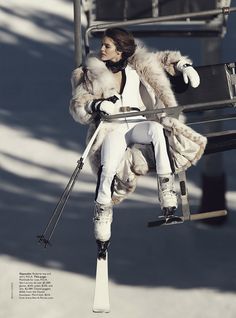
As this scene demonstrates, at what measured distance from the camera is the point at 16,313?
64.3 feet

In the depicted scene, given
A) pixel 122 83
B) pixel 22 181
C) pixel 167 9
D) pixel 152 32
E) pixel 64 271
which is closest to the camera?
pixel 122 83

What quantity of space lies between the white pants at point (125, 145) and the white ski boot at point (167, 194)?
2.6 inches

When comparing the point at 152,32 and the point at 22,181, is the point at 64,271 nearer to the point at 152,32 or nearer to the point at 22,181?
the point at 22,181

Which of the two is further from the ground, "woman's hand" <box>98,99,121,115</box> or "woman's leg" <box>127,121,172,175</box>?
"woman's hand" <box>98,99,121,115</box>

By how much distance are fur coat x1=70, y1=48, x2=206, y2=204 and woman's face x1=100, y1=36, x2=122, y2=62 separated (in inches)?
3.0

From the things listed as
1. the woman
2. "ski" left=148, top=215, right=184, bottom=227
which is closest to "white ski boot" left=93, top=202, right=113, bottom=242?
the woman

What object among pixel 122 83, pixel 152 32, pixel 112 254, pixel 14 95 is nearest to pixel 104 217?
pixel 122 83

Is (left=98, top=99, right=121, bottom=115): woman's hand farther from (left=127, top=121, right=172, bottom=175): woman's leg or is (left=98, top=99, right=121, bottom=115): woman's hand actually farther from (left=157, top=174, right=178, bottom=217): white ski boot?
(left=157, top=174, right=178, bottom=217): white ski boot

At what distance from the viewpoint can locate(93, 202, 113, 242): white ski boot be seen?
1287 cm

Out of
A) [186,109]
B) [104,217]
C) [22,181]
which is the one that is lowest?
[104,217]

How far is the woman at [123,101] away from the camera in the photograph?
12.5 metres

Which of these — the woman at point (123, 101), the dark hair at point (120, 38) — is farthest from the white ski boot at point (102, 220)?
the dark hair at point (120, 38)

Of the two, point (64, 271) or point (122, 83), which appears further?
point (64, 271)

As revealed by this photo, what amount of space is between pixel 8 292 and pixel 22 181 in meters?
2.64
